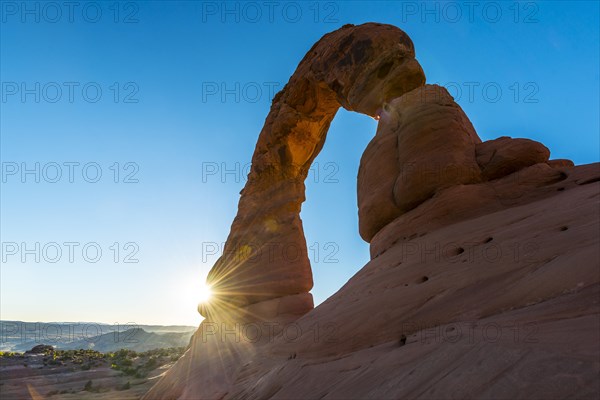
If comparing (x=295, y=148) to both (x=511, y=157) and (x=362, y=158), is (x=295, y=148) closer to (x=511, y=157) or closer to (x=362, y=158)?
(x=362, y=158)

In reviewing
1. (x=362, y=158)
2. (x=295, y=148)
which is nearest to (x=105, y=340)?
(x=295, y=148)

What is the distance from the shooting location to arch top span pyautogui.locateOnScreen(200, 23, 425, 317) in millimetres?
9992

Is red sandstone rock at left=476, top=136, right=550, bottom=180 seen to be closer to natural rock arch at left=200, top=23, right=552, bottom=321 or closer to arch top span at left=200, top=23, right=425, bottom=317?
natural rock arch at left=200, top=23, right=552, bottom=321

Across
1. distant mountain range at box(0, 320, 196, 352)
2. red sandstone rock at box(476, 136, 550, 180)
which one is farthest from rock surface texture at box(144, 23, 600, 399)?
distant mountain range at box(0, 320, 196, 352)

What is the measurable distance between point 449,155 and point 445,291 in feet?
11.7

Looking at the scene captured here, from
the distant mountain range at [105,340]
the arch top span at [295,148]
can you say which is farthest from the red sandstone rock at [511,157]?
the distant mountain range at [105,340]

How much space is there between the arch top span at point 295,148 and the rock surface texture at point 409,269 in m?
0.05

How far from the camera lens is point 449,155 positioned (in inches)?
269

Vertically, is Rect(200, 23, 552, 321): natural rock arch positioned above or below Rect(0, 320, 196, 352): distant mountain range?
above

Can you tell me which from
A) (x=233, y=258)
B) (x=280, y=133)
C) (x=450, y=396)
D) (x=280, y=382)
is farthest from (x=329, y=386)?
(x=280, y=133)

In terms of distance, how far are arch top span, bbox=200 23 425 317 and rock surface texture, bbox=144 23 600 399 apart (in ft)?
0.17

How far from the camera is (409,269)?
5.31 metres

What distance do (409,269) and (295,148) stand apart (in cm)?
906

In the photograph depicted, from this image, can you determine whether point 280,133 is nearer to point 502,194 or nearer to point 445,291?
point 502,194
